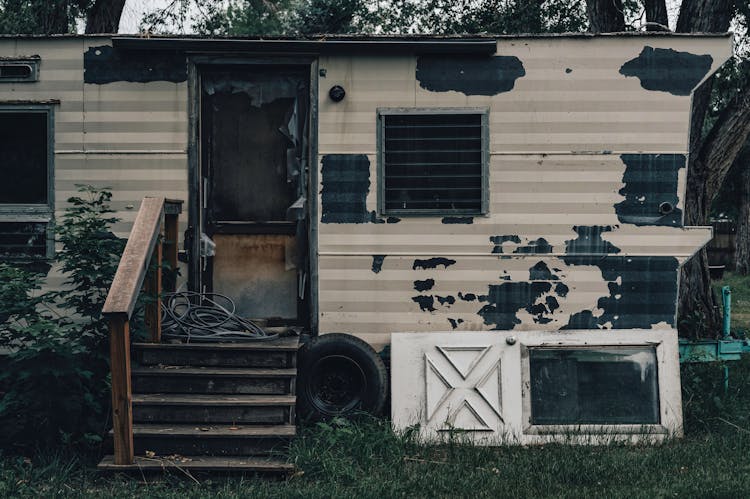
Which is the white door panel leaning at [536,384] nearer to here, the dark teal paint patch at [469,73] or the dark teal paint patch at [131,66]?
the dark teal paint patch at [469,73]

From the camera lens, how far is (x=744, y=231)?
79.0 ft

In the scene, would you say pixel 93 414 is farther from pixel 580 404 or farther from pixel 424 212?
pixel 580 404

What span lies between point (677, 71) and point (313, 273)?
3454 millimetres

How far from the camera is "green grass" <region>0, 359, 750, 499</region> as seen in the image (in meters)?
5.28

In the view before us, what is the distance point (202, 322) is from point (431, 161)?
230 cm

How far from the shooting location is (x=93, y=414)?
20.1ft

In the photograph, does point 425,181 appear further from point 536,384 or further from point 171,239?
point 171,239

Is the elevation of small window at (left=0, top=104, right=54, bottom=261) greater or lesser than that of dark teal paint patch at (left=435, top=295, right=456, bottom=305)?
greater

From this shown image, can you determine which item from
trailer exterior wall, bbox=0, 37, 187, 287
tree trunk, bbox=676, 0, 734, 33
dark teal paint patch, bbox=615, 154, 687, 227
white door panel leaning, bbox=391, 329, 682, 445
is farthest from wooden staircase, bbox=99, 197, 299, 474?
tree trunk, bbox=676, 0, 734, 33

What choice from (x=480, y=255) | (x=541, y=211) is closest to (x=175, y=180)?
(x=480, y=255)

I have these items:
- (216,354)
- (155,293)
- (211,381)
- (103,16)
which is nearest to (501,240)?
(216,354)

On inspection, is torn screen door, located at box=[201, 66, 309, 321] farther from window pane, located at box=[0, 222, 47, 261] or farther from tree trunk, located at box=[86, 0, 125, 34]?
tree trunk, located at box=[86, 0, 125, 34]

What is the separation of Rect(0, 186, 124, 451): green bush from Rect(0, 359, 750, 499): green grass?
0.91 feet

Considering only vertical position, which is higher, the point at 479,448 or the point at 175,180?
the point at 175,180
